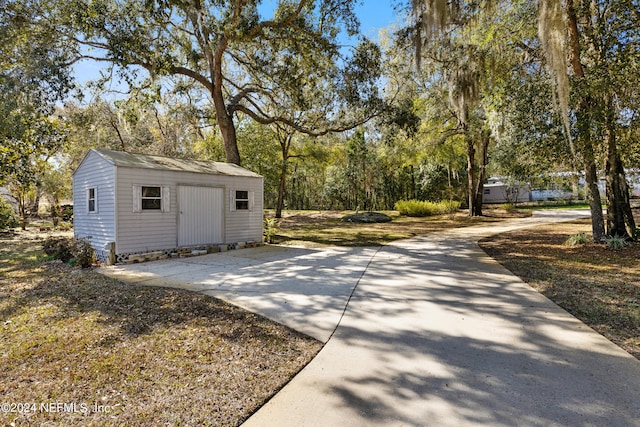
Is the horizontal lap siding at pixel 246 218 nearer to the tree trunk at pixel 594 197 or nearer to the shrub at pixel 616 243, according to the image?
the tree trunk at pixel 594 197

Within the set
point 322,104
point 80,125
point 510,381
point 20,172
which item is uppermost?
point 322,104

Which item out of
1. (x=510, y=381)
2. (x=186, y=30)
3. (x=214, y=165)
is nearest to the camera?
(x=510, y=381)

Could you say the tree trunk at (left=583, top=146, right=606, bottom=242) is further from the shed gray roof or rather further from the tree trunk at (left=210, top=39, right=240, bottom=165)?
the tree trunk at (left=210, top=39, right=240, bottom=165)

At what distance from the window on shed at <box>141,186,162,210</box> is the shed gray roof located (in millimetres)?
548

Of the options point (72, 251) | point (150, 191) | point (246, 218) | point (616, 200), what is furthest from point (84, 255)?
point (616, 200)

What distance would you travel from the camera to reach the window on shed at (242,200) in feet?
32.7

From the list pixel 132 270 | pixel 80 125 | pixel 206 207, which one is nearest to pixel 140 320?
pixel 132 270

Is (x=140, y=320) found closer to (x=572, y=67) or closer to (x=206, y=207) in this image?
(x=206, y=207)

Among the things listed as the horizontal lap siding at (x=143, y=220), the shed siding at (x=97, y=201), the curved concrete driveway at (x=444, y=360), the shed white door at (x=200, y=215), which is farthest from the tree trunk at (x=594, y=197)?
the shed siding at (x=97, y=201)

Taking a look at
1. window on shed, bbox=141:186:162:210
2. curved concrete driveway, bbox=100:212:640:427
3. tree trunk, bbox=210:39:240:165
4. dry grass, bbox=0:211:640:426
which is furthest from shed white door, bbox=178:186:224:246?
curved concrete driveway, bbox=100:212:640:427

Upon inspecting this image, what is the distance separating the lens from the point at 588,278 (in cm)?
529

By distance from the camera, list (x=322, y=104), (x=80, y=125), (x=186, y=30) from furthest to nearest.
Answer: (x=322, y=104)
(x=80, y=125)
(x=186, y=30)

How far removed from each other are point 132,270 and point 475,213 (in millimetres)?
18469

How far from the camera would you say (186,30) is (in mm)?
10883
